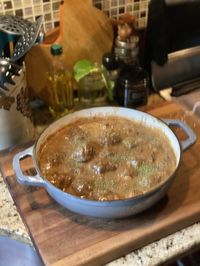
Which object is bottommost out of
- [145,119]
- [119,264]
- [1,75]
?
[119,264]

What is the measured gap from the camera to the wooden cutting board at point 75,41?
39.2 inches

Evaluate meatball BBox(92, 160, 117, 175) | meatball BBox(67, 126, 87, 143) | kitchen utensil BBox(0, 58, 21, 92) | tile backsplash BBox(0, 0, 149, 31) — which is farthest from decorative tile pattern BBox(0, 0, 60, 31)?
meatball BBox(92, 160, 117, 175)

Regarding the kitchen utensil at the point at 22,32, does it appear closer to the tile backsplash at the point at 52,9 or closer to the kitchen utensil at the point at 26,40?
the kitchen utensil at the point at 26,40

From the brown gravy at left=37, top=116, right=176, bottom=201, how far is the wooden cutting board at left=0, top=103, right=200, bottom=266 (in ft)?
0.17

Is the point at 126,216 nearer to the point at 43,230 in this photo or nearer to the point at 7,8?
the point at 43,230

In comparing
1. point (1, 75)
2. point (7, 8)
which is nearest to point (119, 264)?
point (1, 75)

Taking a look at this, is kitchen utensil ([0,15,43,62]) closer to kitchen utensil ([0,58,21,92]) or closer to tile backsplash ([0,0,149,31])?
kitchen utensil ([0,58,21,92])

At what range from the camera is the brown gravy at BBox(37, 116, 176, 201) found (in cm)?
73

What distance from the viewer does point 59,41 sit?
1011 millimetres

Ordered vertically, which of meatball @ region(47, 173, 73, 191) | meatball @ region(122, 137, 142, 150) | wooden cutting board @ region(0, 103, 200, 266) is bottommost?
wooden cutting board @ region(0, 103, 200, 266)

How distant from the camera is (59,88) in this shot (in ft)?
3.36

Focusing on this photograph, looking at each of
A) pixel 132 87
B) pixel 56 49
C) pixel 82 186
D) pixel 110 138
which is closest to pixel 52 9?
pixel 56 49

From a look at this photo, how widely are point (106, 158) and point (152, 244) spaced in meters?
0.19

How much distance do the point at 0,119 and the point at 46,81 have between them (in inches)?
8.7
